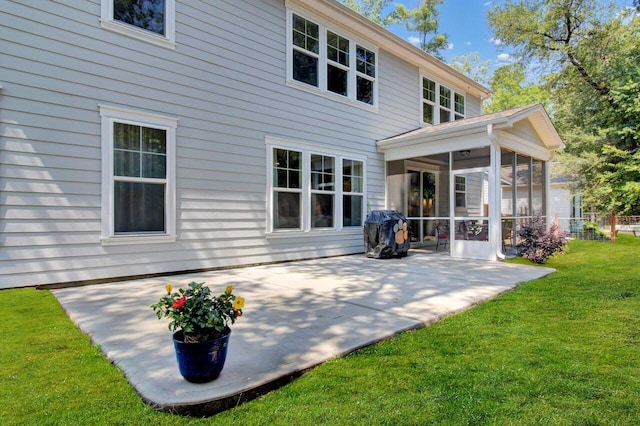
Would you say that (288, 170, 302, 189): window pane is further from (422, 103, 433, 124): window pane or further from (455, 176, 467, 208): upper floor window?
(422, 103, 433, 124): window pane

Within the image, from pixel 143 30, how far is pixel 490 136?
254 inches

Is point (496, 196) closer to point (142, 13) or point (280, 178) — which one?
point (280, 178)

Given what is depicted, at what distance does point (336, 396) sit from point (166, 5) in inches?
246

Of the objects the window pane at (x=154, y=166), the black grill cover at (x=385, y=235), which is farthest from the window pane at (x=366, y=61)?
the window pane at (x=154, y=166)

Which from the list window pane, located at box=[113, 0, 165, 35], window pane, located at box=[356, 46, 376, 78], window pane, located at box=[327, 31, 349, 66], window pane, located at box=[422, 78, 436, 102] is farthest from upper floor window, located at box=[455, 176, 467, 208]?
window pane, located at box=[113, 0, 165, 35]

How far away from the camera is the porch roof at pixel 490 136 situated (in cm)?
732

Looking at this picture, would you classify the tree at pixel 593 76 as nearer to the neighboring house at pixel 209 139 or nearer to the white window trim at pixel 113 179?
the neighboring house at pixel 209 139

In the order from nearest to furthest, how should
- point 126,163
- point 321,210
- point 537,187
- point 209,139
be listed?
point 126,163 → point 209,139 → point 321,210 → point 537,187

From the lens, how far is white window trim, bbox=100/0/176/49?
17.0 ft

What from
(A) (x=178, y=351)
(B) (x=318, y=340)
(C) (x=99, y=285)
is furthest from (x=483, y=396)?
(C) (x=99, y=285)

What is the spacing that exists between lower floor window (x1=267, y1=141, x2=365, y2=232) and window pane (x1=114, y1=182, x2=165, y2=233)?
204 centimetres

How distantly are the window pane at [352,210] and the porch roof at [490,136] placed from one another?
1579 mm

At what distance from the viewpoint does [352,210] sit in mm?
8680

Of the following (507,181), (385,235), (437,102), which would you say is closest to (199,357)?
(385,235)
